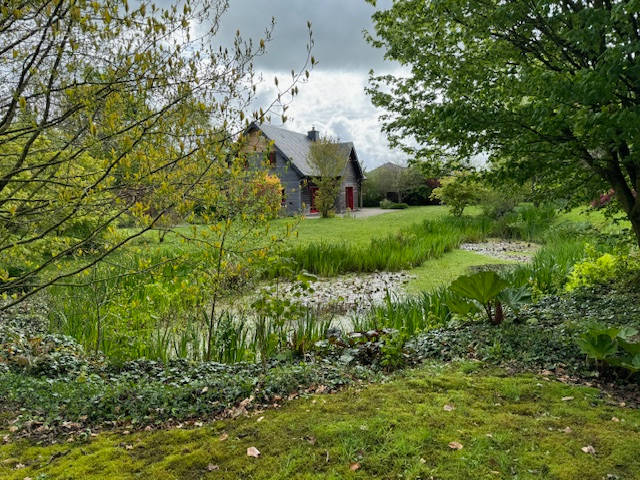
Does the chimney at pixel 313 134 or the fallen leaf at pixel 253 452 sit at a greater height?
the chimney at pixel 313 134

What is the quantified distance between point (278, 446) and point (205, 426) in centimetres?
61

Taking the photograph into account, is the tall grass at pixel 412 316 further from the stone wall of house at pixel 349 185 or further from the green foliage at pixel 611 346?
the stone wall of house at pixel 349 185

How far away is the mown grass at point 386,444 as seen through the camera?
2137 millimetres

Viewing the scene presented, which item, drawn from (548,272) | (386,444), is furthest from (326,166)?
(386,444)

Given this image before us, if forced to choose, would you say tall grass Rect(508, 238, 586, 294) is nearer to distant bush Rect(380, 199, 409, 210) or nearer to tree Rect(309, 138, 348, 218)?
tree Rect(309, 138, 348, 218)

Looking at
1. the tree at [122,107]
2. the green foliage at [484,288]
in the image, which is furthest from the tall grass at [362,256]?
the tree at [122,107]

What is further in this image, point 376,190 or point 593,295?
point 376,190

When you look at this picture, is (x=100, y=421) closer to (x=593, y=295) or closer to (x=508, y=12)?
(x=508, y=12)

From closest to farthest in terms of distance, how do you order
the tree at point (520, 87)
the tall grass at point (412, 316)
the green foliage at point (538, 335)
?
the tree at point (520, 87) < the green foliage at point (538, 335) < the tall grass at point (412, 316)

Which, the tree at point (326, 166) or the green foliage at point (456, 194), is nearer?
the green foliage at point (456, 194)

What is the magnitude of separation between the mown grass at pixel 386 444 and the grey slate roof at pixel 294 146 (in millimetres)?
21791

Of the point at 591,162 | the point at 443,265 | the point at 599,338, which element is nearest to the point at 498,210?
the point at 443,265

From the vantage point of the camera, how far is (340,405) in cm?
285

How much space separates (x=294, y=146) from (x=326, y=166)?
6.78 metres
